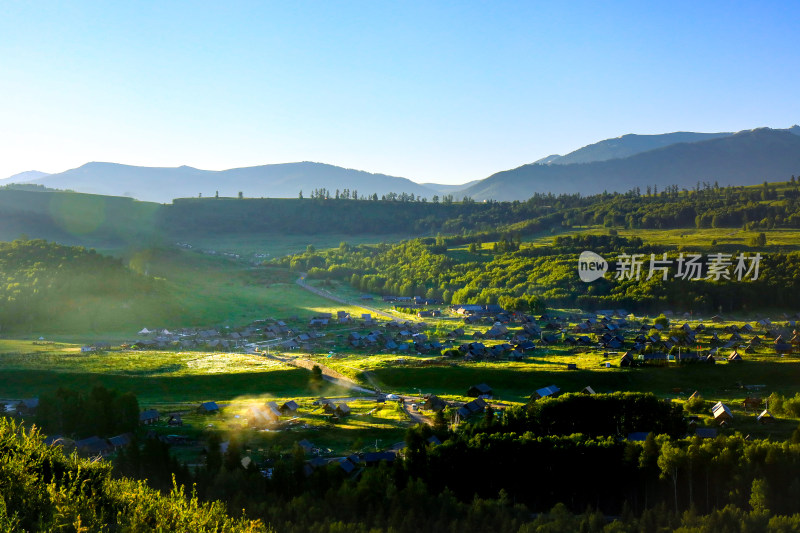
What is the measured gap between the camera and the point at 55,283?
81500mm

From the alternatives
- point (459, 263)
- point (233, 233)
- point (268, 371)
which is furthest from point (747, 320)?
point (233, 233)

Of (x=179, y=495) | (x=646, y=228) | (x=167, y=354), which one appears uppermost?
(x=646, y=228)

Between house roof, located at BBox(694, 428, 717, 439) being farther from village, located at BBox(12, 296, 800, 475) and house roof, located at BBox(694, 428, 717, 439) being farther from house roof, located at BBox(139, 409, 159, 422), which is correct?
house roof, located at BBox(139, 409, 159, 422)

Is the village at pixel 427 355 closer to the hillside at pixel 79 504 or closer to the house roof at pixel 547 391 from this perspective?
the house roof at pixel 547 391

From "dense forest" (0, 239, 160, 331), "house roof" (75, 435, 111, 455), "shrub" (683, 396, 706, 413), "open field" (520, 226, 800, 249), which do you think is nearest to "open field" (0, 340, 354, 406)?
"house roof" (75, 435, 111, 455)

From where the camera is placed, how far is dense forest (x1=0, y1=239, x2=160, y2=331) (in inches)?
2926

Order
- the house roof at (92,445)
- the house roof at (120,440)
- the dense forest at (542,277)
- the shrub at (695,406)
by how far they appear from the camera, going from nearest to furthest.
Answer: the house roof at (92,445) → the house roof at (120,440) → the shrub at (695,406) → the dense forest at (542,277)

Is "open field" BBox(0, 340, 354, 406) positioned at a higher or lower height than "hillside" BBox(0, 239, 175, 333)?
lower

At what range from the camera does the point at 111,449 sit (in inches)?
1201

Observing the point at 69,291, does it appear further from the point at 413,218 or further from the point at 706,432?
the point at 413,218

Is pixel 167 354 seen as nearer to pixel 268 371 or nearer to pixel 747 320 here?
pixel 268 371

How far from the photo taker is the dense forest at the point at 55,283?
74.3 meters

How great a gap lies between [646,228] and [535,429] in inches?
5286

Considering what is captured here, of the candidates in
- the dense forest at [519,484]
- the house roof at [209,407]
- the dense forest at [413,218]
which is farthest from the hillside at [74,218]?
the dense forest at [519,484]
